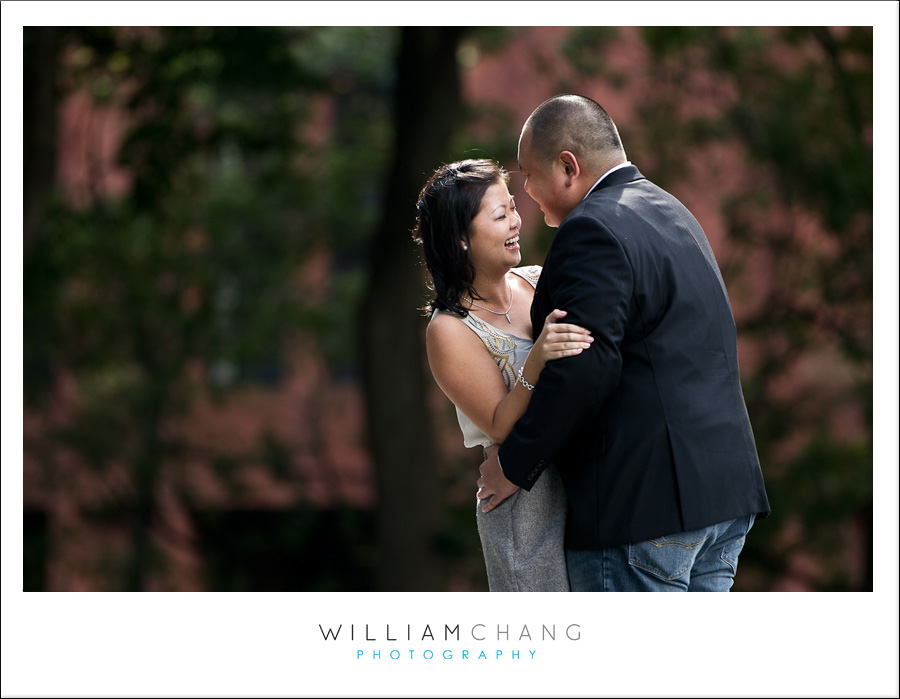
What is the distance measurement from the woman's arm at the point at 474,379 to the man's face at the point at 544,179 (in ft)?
1.27

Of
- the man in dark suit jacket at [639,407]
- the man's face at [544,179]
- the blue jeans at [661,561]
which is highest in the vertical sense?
the man's face at [544,179]

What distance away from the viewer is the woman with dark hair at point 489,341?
2.65 meters

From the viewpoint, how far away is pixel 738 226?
9.16 metres

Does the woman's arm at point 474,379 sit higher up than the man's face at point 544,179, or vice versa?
the man's face at point 544,179

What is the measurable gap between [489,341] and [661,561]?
714mm

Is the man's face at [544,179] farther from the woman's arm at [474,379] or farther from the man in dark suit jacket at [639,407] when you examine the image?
the woman's arm at [474,379]

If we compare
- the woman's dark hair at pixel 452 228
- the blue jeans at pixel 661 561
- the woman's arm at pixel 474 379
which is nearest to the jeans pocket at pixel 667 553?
the blue jeans at pixel 661 561

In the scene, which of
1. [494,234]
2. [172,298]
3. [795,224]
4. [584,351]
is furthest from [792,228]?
[584,351]

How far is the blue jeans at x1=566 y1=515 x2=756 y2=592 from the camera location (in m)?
2.48

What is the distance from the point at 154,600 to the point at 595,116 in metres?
2.00

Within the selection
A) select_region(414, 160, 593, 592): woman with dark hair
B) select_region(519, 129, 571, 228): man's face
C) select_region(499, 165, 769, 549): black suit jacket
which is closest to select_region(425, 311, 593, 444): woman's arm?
select_region(414, 160, 593, 592): woman with dark hair

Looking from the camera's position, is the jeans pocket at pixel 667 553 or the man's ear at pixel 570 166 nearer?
the jeans pocket at pixel 667 553

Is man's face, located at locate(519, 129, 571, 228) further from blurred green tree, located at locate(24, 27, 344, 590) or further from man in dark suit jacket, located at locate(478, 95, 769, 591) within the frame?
blurred green tree, located at locate(24, 27, 344, 590)

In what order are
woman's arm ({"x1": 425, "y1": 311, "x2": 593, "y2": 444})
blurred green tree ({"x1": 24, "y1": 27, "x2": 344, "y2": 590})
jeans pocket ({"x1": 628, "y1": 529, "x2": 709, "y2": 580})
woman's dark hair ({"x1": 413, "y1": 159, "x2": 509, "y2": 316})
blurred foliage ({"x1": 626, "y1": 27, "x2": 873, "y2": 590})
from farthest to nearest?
blurred green tree ({"x1": 24, "y1": 27, "x2": 344, "y2": 590}), blurred foliage ({"x1": 626, "y1": 27, "x2": 873, "y2": 590}), woman's dark hair ({"x1": 413, "y1": 159, "x2": 509, "y2": 316}), woman's arm ({"x1": 425, "y1": 311, "x2": 593, "y2": 444}), jeans pocket ({"x1": 628, "y1": 529, "x2": 709, "y2": 580})
